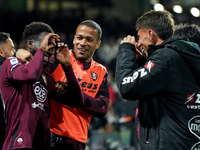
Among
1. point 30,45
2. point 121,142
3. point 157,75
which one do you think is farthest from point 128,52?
point 121,142

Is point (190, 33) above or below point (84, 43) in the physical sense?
above

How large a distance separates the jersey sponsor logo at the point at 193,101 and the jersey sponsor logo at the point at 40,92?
1289 mm

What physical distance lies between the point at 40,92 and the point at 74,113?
0.50 metres

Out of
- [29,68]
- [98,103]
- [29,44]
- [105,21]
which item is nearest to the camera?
[29,68]

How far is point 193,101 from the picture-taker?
277 centimetres

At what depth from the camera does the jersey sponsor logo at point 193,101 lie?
276 cm

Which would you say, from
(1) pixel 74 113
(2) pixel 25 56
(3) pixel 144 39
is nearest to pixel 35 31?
(2) pixel 25 56

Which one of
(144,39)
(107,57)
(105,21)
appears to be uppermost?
(105,21)

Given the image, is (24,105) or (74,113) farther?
(74,113)

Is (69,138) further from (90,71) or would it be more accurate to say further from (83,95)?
(90,71)

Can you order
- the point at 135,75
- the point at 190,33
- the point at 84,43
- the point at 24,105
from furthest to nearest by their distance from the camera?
the point at 190,33
the point at 84,43
the point at 24,105
the point at 135,75

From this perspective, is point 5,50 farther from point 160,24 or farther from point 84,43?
point 160,24

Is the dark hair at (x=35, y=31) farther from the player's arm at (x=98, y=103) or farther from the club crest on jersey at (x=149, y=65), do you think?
the club crest on jersey at (x=149, y=65)

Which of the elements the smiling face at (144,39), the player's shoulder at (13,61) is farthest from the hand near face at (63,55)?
the smiling face at (144,39)
